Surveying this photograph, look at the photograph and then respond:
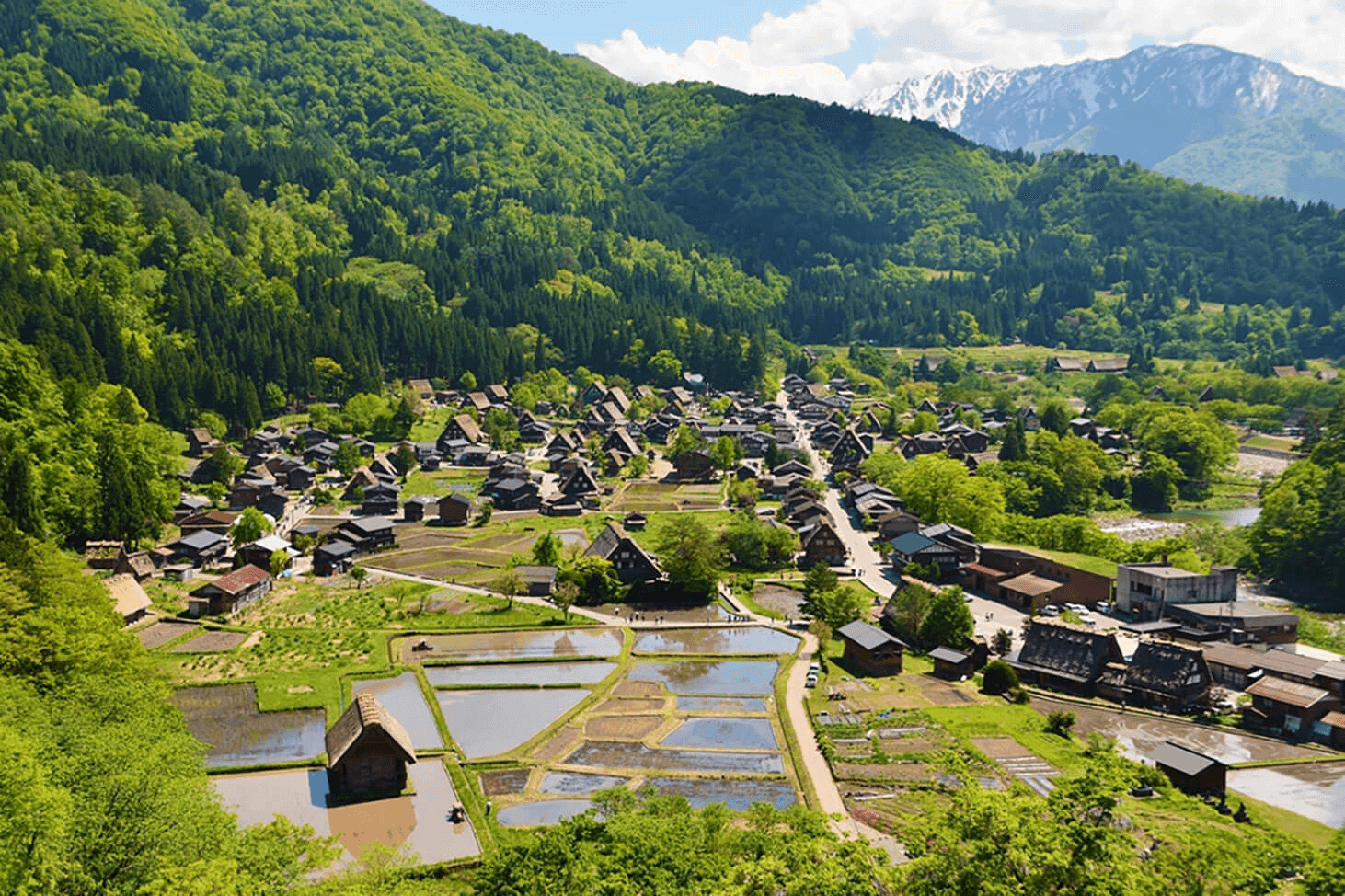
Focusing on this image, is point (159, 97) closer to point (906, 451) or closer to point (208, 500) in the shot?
point (208, 500)

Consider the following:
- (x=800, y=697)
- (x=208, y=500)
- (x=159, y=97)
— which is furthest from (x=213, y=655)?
→ (x=159, y=97)

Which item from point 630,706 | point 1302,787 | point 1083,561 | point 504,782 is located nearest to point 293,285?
point 630,706

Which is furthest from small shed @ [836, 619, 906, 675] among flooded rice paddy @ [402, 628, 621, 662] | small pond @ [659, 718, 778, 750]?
flooded rice paddy @ [402, 628, 621, 662]

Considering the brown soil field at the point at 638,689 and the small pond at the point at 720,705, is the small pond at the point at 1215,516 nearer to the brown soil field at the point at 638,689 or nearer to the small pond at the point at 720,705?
the small pond at the point at 720,705

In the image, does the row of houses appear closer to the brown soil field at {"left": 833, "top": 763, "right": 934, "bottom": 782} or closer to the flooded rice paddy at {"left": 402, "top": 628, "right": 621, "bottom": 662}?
the brown soil field at {"left": 833, "top": 763, "right": 934, "bottom": 782}

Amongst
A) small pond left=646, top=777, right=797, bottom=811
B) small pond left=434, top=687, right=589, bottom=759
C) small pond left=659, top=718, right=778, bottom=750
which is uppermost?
small pond left=646, top=777, right=797, bottom=811

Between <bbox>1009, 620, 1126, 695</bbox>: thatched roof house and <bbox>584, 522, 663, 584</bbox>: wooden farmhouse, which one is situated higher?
<bbox>1009, 620, 1126, 695</bbox>: thatched roof house

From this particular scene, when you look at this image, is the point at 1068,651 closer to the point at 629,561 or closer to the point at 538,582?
the point at 629,561
